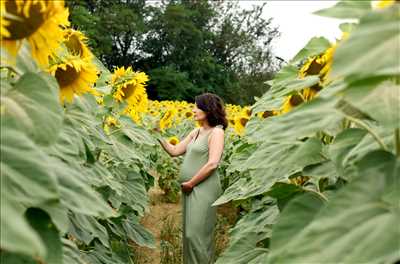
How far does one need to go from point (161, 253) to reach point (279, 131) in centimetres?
408

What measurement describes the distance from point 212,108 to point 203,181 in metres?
0.51

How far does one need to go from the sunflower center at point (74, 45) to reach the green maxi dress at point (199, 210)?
8.03 feet

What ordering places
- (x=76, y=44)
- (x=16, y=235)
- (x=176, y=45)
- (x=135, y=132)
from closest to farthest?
(x=16, y=235) → (x=76, y=44) → (x=135, y=132) → (x=176, y=45)

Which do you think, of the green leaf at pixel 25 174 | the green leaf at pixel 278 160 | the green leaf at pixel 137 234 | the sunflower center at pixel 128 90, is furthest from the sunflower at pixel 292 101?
the green leaf at pixel 137 234

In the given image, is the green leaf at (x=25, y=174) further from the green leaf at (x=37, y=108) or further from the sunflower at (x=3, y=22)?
the sunflower at (x=3, y=22)

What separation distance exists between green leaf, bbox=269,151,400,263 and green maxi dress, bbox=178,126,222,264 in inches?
134

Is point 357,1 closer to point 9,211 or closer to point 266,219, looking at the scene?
point 9,211

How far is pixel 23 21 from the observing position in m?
1.16

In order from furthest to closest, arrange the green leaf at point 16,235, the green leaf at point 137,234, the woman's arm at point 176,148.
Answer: the woman's arm at point 176,148 → the green leaf at point 137,234 → the green leaf at point 16,235

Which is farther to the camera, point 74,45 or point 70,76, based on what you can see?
point 74,45

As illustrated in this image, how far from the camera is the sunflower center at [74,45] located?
2.04 meters

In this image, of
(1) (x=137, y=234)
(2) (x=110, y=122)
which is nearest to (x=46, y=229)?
(2) (x=110, y=122)

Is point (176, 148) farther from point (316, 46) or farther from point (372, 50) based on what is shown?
point (372, 50)

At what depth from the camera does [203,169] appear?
435 centimetres
